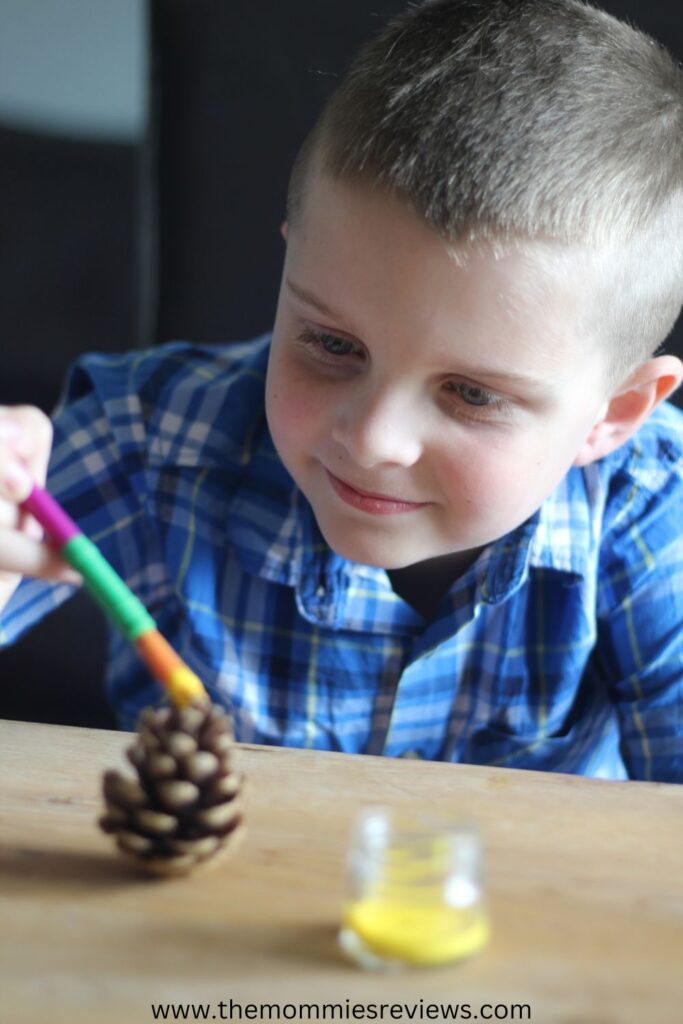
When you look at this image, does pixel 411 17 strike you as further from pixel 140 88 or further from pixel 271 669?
pixel 140 88

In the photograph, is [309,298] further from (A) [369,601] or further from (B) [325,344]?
(A) [369,601]

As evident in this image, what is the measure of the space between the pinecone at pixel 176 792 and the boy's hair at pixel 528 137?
387 millimetres

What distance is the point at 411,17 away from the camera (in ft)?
3.07

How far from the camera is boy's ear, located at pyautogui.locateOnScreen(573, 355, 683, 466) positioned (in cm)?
102

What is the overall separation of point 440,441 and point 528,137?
0.22 metres

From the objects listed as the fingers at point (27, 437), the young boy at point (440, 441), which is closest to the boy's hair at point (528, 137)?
the young boy at point (440, 441)

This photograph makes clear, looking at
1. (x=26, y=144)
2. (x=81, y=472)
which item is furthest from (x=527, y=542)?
(x=26, y=144)

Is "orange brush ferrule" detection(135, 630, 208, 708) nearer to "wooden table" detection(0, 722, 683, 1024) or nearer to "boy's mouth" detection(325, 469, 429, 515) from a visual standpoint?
"wooden table" detection(0, 722, 683, 1024)

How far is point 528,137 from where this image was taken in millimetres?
833

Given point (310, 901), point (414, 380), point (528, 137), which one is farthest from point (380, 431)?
point (310, 901)

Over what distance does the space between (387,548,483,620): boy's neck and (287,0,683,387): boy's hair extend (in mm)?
283

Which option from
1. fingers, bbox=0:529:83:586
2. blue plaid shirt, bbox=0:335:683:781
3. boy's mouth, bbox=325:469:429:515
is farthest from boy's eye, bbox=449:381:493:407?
fingers, bbox=0:529:83:586

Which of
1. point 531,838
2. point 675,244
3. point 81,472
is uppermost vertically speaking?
point 675,244

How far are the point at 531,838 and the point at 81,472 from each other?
617mm
